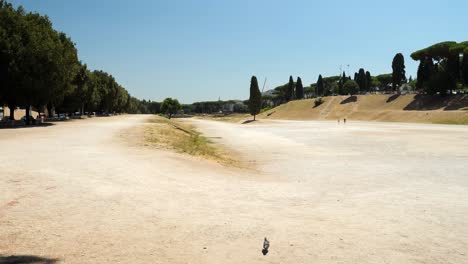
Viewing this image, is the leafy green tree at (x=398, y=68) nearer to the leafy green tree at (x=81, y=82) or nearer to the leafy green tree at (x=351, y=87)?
the leafy green tree at (x=351, y=87)

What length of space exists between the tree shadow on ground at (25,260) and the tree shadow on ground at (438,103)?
3823 inches

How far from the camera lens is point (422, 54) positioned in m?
115

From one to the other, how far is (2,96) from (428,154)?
47939mm


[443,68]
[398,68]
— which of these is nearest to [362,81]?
[398,68]

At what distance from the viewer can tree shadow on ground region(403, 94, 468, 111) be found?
89.1m

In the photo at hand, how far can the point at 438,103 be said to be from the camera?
96.3m

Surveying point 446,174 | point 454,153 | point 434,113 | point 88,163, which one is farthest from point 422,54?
point 88,163

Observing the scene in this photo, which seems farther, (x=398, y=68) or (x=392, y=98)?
(x=398, y=68)

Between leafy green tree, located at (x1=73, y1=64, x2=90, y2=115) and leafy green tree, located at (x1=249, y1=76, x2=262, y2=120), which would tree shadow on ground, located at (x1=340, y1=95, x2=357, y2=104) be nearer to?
leafy green tree, located at (x1=249, y1=76, x2=262, y2=120)

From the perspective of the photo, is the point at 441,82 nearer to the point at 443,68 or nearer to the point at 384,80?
the point at 443,68

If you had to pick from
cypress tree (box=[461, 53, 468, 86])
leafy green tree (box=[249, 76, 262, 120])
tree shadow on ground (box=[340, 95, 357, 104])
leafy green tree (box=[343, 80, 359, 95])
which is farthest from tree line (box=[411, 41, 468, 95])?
leafy green tree (box=[249, 76, 262, 120])

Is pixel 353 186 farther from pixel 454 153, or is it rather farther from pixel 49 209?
pixel 454 153

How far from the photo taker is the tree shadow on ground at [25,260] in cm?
562

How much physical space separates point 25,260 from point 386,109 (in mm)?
115869
